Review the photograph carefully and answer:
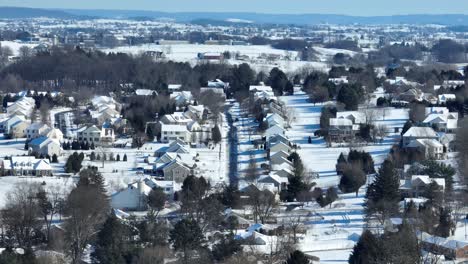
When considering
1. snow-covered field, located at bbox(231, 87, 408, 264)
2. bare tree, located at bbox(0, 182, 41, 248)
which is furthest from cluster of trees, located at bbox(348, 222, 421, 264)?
bare tree, located at bbox(0, 182, 41, 248)

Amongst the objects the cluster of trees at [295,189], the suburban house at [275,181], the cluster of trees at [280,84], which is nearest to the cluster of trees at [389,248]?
the cluster of trees at [295,189]

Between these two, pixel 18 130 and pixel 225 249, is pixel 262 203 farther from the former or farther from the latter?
pixel 18 130

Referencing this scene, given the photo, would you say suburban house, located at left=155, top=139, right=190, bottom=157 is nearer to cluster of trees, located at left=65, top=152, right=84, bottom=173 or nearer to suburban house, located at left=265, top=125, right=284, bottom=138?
cluster of trees, located at left=65, top=152, right=84, bottom=173

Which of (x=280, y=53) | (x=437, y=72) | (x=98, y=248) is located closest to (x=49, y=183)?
(x=98, y=248)

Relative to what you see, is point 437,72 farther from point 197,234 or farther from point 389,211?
point 197,234

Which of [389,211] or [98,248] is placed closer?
[98,248]

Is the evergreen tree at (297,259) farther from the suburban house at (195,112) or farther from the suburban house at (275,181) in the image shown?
the suburban house at (195,112)

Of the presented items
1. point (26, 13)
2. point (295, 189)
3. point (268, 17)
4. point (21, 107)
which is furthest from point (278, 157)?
point (268, 17)
